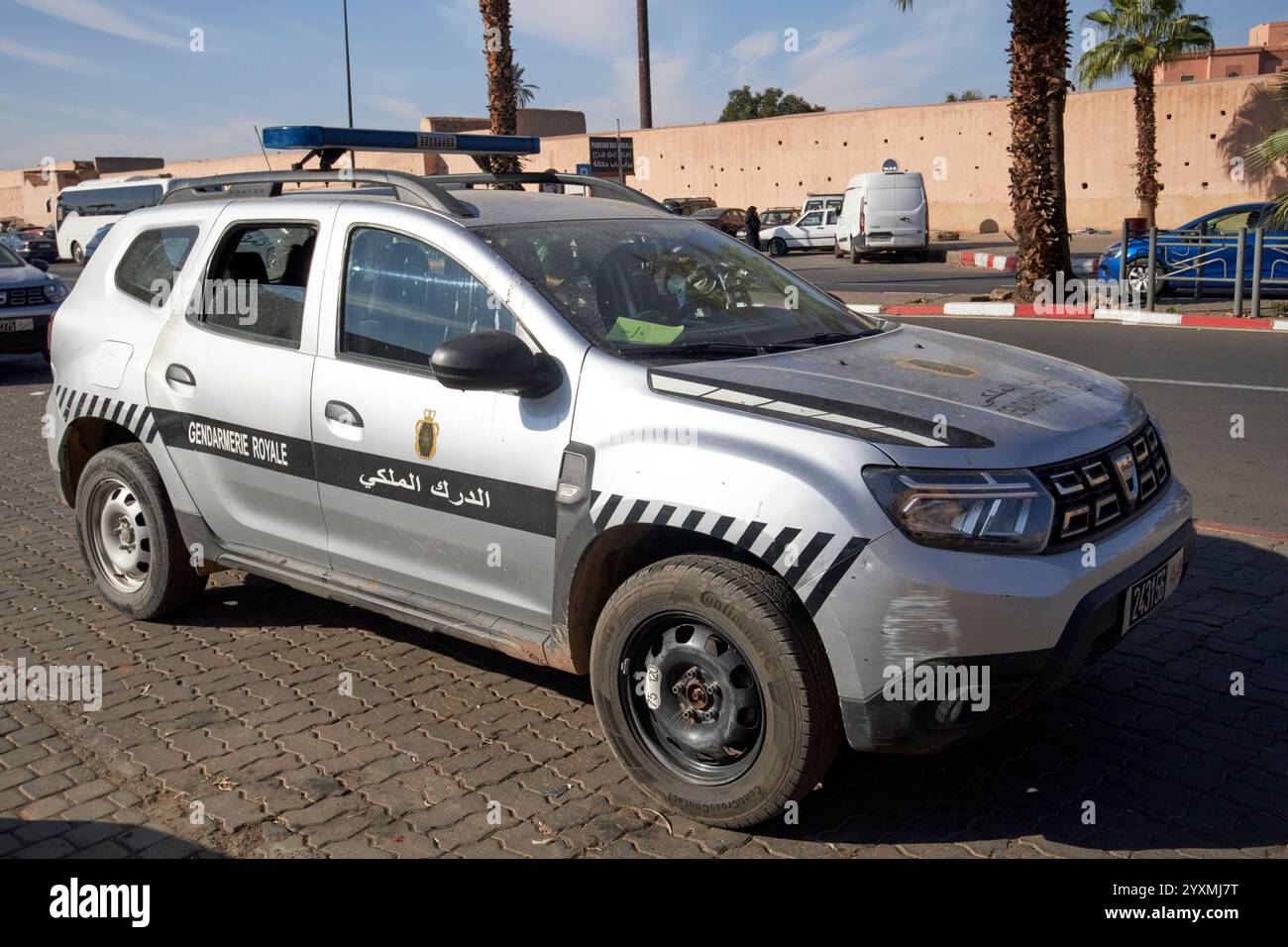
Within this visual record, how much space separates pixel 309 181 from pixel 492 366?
1741 mm

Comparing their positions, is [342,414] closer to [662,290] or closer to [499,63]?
[662,290]

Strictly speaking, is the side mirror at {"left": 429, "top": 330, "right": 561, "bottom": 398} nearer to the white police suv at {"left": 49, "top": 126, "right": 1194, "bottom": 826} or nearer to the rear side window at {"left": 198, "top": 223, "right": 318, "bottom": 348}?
the white police suv at {"left": 49, "top": 126, "right": 1194, "bottom": 826}

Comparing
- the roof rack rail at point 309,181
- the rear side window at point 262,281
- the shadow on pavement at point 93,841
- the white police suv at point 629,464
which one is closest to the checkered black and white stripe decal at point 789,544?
the white police suv at point 629,464

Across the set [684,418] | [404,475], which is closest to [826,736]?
[684,418]

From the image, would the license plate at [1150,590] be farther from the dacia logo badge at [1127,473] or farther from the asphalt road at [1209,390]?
the asphalt road at [1209,390]

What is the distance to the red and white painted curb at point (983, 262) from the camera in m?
25.8

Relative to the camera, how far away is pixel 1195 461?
7508 millimetres

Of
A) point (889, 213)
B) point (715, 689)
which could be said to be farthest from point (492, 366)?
point (889, 213)

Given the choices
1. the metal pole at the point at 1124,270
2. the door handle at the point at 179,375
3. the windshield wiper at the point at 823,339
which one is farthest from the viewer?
the metal pole at the point at 1124,270

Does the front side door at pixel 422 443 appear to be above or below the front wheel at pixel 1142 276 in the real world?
below

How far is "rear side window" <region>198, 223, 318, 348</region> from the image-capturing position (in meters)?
4.37

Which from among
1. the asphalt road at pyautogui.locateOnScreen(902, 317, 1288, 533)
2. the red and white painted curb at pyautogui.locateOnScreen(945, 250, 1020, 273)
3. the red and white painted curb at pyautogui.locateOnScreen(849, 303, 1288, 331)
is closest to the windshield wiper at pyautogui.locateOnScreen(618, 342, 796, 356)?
the asphalt road at pyautogui.locateOnScreen(902, 317, 1288, 533)

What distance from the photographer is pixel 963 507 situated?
9.94ft

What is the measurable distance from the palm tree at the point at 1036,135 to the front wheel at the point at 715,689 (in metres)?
14.9
